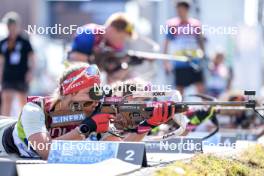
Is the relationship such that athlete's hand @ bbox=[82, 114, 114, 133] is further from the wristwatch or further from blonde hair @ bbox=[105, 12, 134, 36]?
blonde hair @ bbox=[105, 12, 134, 36]

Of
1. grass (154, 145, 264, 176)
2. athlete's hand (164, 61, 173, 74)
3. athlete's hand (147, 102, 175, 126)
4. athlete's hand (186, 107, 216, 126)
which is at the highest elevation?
athlete's hand (164, 61, 173, 74)

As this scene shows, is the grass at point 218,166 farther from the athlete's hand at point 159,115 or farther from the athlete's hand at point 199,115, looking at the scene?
the athlete's hand at point 199,115

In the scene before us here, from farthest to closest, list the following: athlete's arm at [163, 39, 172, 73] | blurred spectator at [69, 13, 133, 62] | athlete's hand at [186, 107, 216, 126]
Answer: athlete's arm at [163, 39, 172, 73] < blurred spectator at [69, 13, 133, 62] < athlete's hand at [186, 107, 216, 126]

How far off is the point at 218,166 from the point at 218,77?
837cm

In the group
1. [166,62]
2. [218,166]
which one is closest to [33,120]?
[218,166]

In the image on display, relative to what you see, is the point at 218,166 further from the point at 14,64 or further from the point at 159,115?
the point at 14,64

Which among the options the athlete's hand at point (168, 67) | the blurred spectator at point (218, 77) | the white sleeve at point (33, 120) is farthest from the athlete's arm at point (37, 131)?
the blurred spectator at point (218, 77)

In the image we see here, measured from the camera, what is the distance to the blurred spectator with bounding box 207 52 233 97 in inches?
510

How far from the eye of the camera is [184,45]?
36.9 ft

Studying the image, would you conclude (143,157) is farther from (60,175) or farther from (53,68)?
(53,68)

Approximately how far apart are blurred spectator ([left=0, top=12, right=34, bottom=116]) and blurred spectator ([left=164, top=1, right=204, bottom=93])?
6.36ft

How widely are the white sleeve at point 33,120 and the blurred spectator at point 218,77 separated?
744 cm

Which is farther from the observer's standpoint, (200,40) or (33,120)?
(200,40)

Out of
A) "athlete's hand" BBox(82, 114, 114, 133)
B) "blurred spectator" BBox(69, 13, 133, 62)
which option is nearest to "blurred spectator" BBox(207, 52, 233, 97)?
"blurred spectator" BBox(69, 13, 133, 62)
